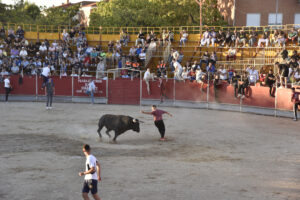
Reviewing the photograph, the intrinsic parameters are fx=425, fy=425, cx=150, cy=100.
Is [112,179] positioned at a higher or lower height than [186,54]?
lower

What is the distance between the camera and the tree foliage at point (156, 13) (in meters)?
47.6

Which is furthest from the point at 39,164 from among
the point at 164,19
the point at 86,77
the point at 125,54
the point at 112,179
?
the point at 164,19

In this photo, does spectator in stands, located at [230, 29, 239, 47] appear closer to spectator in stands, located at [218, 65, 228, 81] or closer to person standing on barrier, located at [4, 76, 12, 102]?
spectator in stands, located at [218, 65, 228, 81]

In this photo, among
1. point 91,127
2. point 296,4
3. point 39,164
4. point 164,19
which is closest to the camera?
point 39,164

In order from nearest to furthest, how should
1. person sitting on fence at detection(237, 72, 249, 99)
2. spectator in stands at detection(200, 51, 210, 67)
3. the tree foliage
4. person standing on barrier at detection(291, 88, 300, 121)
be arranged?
1. person standing on barrier at detection(291, 88, 300, 121)
2. person sitting on fence at detection(237, 72, 249, 99)
3. spectator in stands at detection(200, 51, 210, 67)
4. the tree foliage

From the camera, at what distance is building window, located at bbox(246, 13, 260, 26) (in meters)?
44.4

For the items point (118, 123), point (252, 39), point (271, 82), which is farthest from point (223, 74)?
point (118, 123)

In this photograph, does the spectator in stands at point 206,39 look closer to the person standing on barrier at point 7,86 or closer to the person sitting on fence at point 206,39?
the person sitting on fence at point 206,39

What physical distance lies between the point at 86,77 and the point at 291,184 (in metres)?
21.1

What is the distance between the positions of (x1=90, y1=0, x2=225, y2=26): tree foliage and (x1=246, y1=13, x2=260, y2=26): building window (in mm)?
2761

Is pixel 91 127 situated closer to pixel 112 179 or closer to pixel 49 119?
pixel 49 119

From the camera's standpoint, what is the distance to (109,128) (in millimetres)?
15914

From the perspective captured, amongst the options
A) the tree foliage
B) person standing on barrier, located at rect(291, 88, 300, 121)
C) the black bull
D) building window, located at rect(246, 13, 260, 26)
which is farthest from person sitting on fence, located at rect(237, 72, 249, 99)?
the tree foliage

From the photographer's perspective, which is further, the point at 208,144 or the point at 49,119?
the point at 49,119
